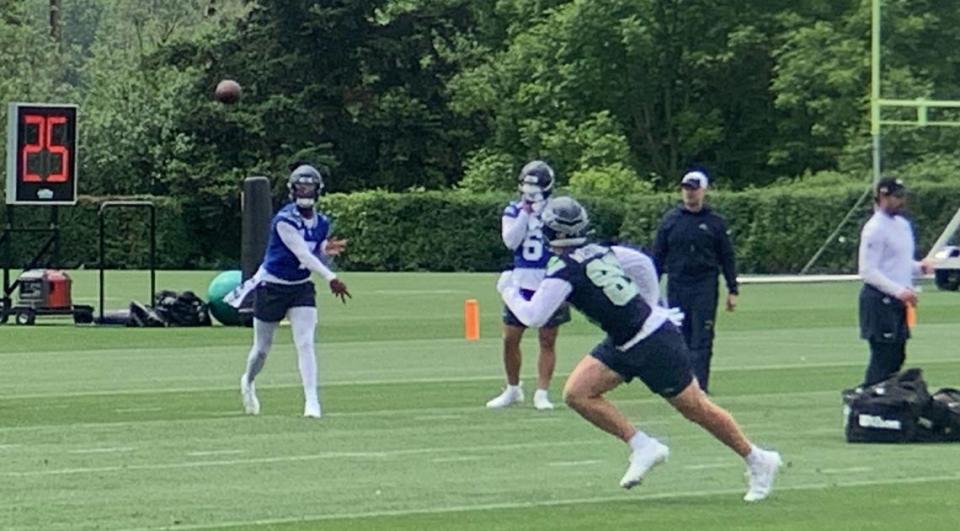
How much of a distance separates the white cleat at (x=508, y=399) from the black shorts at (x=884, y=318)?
317 centimetres

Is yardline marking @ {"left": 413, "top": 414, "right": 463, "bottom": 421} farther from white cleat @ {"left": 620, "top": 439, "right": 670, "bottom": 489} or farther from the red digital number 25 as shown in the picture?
the red digital number 25

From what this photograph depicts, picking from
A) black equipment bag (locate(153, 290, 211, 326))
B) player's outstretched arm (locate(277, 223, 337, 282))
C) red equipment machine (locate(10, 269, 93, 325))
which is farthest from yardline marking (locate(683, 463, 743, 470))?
red equipment machine (locate(10, 269, 93, 325))

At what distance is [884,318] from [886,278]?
30 cm

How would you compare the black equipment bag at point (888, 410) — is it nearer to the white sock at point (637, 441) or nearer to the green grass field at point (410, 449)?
the green grass field at point (410, 449)

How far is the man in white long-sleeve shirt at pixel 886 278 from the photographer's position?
16.7 metres

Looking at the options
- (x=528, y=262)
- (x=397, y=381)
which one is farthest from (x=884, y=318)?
(x=397, y=381)

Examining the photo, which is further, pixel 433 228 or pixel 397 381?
pixel 433 228

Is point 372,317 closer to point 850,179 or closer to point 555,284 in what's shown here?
point 555,284

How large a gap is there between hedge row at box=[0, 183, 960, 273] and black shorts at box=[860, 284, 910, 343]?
39450mm

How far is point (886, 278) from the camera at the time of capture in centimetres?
1666

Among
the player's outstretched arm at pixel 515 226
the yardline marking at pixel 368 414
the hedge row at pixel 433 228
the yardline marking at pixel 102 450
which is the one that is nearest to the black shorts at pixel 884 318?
the yardline marking at pixel 368 414

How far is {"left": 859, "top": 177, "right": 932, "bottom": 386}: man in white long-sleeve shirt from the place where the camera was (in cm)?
1666

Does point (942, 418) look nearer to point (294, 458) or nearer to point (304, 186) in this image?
point (294, 458)

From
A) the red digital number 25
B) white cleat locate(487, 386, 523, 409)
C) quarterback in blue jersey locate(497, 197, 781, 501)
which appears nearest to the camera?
quarterback in blue jersey locate(497, 197, 781, 501)
